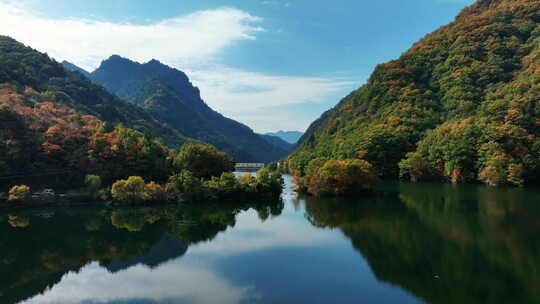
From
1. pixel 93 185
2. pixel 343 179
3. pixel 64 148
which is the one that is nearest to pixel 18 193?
pixel 93 185

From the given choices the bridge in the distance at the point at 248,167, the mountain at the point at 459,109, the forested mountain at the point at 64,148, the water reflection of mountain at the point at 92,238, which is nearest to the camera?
the water reflection of mountain at the point at 92,238

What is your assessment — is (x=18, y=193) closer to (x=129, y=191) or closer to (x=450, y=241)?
(x=129, y=191)

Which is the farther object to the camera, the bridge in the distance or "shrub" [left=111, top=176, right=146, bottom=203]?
the bridge in the distance

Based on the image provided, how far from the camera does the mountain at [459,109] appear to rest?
74125 millimetres

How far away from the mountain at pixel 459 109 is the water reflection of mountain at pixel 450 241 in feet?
62.3

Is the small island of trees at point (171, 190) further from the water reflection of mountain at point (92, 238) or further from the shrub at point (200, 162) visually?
the water reflection of mountain at point (92, 238)

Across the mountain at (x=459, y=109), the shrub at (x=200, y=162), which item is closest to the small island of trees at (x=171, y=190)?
the shrub at (x=200, y=162)

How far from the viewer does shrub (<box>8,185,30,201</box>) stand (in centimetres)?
5170

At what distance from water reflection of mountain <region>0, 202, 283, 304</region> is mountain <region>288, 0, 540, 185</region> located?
147 ft

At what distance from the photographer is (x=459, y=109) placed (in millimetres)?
95312

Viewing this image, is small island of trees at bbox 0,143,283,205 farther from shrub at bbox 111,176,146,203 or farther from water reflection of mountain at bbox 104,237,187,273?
water reflection of mountain at bbox 104,237,187,273

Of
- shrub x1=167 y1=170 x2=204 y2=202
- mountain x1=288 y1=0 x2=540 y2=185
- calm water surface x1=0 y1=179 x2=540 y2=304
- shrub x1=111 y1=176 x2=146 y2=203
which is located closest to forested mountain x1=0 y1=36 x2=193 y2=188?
shrub x1=111 y1=176 x2=146 y2=203

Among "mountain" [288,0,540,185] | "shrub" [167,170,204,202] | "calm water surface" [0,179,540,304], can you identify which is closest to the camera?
"calm water surface" [0,179,540,304]

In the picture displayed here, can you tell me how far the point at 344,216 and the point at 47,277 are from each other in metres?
30.4
